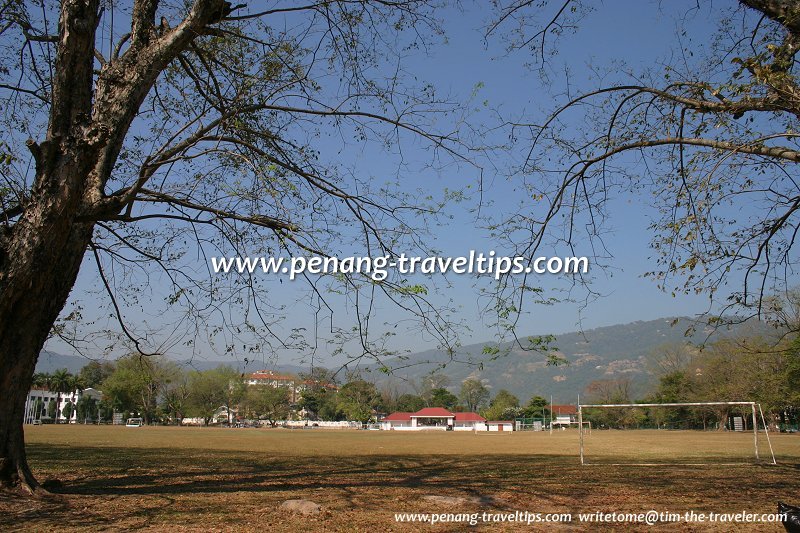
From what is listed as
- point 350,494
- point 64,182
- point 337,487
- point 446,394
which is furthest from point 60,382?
point 64,182

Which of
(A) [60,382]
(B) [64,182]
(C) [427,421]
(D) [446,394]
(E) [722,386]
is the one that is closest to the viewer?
(B) [64,182]

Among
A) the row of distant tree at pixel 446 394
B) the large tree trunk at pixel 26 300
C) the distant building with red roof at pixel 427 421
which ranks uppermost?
the large tree trunk at pixel 26 300

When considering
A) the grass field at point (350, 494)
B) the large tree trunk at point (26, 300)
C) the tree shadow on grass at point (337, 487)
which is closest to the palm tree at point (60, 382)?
the tree shadow on grass at point (337, 487)

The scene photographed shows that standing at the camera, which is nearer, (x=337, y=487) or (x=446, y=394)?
(x=337, y=487)

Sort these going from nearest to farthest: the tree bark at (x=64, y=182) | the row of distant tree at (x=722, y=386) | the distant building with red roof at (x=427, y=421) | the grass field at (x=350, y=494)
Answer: the grass field at (x=350, y=494)
the tree bark at (x=64, y=182)
the row of distant tree at (x=722, y=386)
the distant building with red roof at (x=427, y=421)


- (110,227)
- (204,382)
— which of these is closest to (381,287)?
(110,227)

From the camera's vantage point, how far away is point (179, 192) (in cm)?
809

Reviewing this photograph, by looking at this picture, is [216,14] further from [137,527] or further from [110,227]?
[137,527]

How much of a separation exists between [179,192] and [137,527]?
429 cm

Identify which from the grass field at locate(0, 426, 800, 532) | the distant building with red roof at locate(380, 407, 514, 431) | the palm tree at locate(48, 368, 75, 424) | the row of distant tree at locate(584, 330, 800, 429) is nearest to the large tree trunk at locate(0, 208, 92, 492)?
the grass field at locate(0, 426, 800, 532)

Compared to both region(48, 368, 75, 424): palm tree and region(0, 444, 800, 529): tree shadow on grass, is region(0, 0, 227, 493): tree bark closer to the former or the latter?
region(0, 444, 800, 529): tree shadow on grass

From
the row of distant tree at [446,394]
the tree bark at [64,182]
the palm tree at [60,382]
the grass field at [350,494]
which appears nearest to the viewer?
the grass field at [350,494]

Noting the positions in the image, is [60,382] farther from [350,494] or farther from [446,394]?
[350,494]

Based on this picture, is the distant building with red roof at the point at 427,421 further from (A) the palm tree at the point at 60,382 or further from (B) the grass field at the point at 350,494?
(B) the grass field at the point at 350,494
